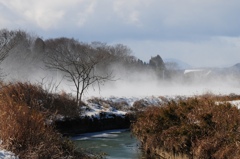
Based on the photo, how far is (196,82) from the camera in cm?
6650

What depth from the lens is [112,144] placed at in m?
16.7

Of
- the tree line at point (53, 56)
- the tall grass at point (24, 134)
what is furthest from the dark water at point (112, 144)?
the tree line at point (53, 56)

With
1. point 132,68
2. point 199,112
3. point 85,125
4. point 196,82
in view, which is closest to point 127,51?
point 132,68

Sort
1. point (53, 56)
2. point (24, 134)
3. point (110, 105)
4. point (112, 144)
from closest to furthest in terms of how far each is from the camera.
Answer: point (24, 134)
point (112, 144)
point (110, 105)
point (53, 56)

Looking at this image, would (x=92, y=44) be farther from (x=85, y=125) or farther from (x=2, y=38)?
(x=85, y=125)

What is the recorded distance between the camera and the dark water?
45.1 ft

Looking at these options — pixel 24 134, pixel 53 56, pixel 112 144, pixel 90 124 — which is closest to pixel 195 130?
pixel 24 134

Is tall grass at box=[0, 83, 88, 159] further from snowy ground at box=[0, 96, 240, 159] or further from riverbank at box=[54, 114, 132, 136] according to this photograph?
snowy ground at box=[0, 96, 240, 159]

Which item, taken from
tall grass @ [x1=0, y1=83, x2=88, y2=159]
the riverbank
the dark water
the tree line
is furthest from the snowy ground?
tall grass @ [x1=0, y1=83, x2=88, y2=159]

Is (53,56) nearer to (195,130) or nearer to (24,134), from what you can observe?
(195,130)

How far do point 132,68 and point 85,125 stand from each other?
160 feet

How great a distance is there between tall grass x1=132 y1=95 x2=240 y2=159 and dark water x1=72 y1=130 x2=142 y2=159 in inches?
33.9

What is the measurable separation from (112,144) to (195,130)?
21.1 feet

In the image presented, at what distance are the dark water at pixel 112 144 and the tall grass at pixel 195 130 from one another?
33.9 inches
